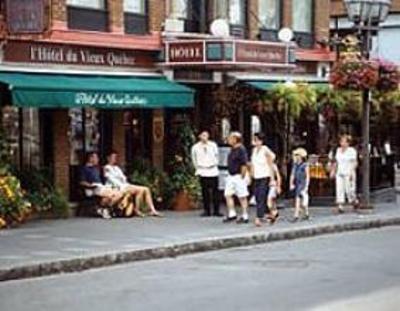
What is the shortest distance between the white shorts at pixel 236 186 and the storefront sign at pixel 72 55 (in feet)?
13.3

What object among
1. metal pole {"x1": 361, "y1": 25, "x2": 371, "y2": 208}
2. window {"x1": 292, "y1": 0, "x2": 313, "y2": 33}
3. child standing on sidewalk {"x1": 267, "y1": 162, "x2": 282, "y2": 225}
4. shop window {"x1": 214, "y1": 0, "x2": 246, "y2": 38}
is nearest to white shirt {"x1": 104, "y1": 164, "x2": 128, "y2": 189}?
child standing on sidewalk {"x1": 267, "y1": 162, "x2": 282, "y2": 225}

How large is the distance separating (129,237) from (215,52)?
7.04 metres

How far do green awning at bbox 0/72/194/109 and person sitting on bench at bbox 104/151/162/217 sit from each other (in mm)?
1275

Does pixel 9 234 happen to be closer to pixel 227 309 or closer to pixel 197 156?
pixel 197 156

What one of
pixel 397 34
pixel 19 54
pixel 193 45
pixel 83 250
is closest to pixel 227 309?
pixel 83 250

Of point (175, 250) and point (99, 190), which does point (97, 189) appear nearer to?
point (99, 190)

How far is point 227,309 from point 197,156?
11.4 m

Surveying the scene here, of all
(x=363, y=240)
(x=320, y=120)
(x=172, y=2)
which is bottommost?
(x=363, y=240)

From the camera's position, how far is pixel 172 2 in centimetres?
2623

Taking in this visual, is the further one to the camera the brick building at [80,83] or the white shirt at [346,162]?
the white shirt at [346,162]

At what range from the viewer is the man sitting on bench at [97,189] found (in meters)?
22.5

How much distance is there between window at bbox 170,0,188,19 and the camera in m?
26.2

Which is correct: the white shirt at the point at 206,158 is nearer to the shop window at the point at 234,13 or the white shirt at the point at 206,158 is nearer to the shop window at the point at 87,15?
the shop window at the point at 87,15

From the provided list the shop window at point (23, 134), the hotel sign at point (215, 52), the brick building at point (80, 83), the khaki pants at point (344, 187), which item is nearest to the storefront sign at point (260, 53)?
the hotel sign at point (215, 52)
